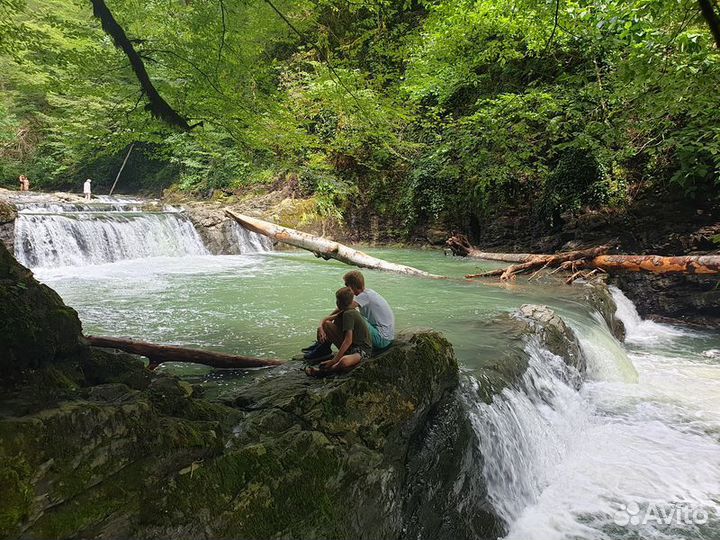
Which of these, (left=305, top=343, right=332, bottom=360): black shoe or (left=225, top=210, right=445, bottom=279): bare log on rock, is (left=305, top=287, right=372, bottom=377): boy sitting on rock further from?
(left=225, top=210, right=445, bottom=279): bare log on rock

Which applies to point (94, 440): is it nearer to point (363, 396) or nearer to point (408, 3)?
point (363, 396)

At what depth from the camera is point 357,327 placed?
3.96 meters

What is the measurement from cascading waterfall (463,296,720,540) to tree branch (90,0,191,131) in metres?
4.60

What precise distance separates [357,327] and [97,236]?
1287 centimetres

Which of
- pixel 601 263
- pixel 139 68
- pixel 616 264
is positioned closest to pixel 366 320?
pixel 139 68

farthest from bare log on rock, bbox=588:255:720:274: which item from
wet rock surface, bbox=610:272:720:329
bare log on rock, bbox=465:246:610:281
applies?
wet rock surface, bbox=610:272:720:329

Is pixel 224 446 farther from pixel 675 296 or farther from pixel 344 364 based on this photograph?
pixel 675 296

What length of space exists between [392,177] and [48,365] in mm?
17290

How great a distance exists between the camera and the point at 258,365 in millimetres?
4520

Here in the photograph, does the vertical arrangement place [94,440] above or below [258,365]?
above

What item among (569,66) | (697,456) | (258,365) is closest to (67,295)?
(258,365)

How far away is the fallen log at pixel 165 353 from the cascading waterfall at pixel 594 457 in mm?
2448

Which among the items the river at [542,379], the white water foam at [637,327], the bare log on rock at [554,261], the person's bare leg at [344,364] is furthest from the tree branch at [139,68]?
the white water foam at [637,327]

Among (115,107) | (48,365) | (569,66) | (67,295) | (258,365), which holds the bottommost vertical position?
(67,295)
